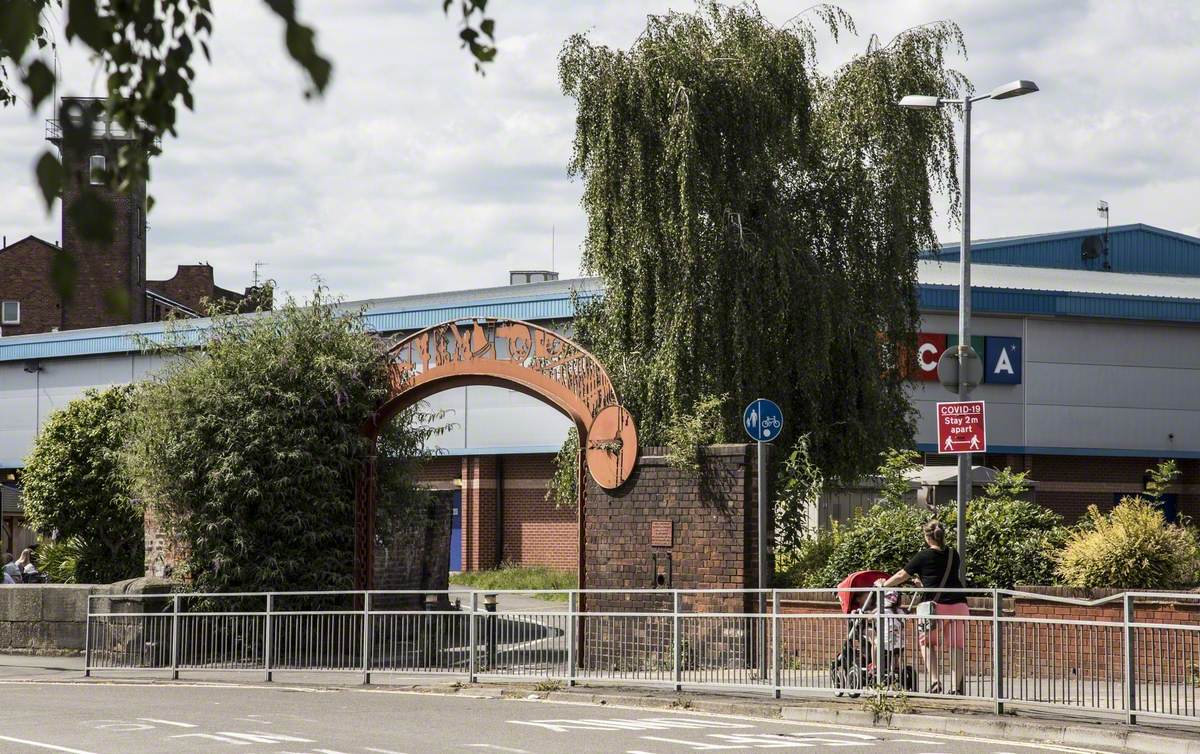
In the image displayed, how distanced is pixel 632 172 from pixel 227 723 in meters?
12.1

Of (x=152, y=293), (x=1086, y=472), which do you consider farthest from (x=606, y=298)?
(x=152, y=293)

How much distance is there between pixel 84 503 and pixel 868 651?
21.9 metres

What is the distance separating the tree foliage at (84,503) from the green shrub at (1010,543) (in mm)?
18260

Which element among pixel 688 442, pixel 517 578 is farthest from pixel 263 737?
pixel 517 578

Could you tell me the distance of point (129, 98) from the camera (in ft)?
14.7

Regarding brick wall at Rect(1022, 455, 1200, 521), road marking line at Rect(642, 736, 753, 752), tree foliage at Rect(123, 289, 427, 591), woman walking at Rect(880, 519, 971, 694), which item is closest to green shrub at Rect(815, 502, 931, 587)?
woman walking at Rect(880, 519, 971, 694)

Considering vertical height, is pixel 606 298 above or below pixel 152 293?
below

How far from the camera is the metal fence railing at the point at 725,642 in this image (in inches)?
520

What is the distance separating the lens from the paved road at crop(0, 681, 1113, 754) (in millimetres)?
12141

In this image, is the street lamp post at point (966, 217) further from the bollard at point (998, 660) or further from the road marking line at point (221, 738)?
the road marking line at point (221, 738)

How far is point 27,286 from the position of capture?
69562mm

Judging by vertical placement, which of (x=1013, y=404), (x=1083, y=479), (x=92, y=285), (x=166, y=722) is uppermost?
(x=92, y=285)

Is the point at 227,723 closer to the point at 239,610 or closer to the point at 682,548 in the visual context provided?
the point at 682,548

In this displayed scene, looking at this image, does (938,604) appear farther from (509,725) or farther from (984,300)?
(984,300)
